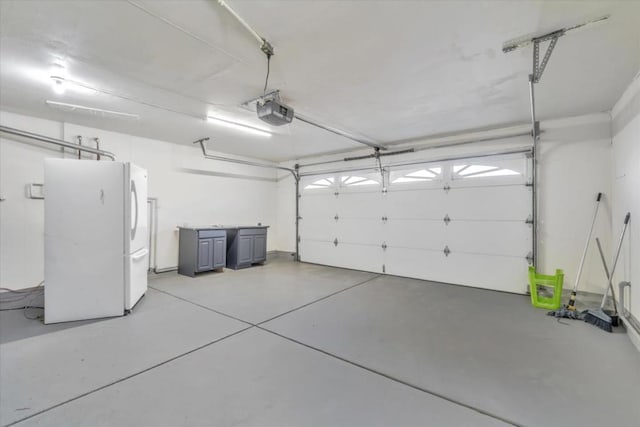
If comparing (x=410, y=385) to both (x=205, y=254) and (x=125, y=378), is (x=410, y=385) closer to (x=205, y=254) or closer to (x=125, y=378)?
(x=125, y=378)

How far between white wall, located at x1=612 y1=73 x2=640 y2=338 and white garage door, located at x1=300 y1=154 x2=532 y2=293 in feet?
3.25

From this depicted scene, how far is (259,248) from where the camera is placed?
673 centimetres

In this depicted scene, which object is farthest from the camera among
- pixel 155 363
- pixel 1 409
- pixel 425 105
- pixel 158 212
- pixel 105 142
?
pixel 158 212

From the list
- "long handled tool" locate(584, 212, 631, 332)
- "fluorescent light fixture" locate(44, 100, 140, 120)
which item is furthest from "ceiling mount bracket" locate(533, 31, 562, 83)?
"fluorescent light fixture" locate(44, 100, 140, 120)

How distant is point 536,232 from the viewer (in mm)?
4344

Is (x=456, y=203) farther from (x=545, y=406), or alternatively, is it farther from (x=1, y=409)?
(x=1, y=409)

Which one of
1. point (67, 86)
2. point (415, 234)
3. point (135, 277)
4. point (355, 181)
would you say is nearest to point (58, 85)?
point (67, 86)

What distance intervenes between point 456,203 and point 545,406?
3674 mm

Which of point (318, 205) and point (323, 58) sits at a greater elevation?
point (323, 58)

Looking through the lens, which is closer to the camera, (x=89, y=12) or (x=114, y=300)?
(x=89, y=12)

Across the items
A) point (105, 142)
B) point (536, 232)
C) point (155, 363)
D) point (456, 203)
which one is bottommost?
point (155, 363)

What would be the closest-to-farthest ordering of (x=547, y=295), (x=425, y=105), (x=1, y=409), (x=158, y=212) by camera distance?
1. (x=1, y=409)
2. (x=425, y=105)
3. (x=547, y=295)
4. (x=158, y=212)

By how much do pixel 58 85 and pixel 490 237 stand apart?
632 cm

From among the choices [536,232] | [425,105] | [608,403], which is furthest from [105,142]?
[536,232]
